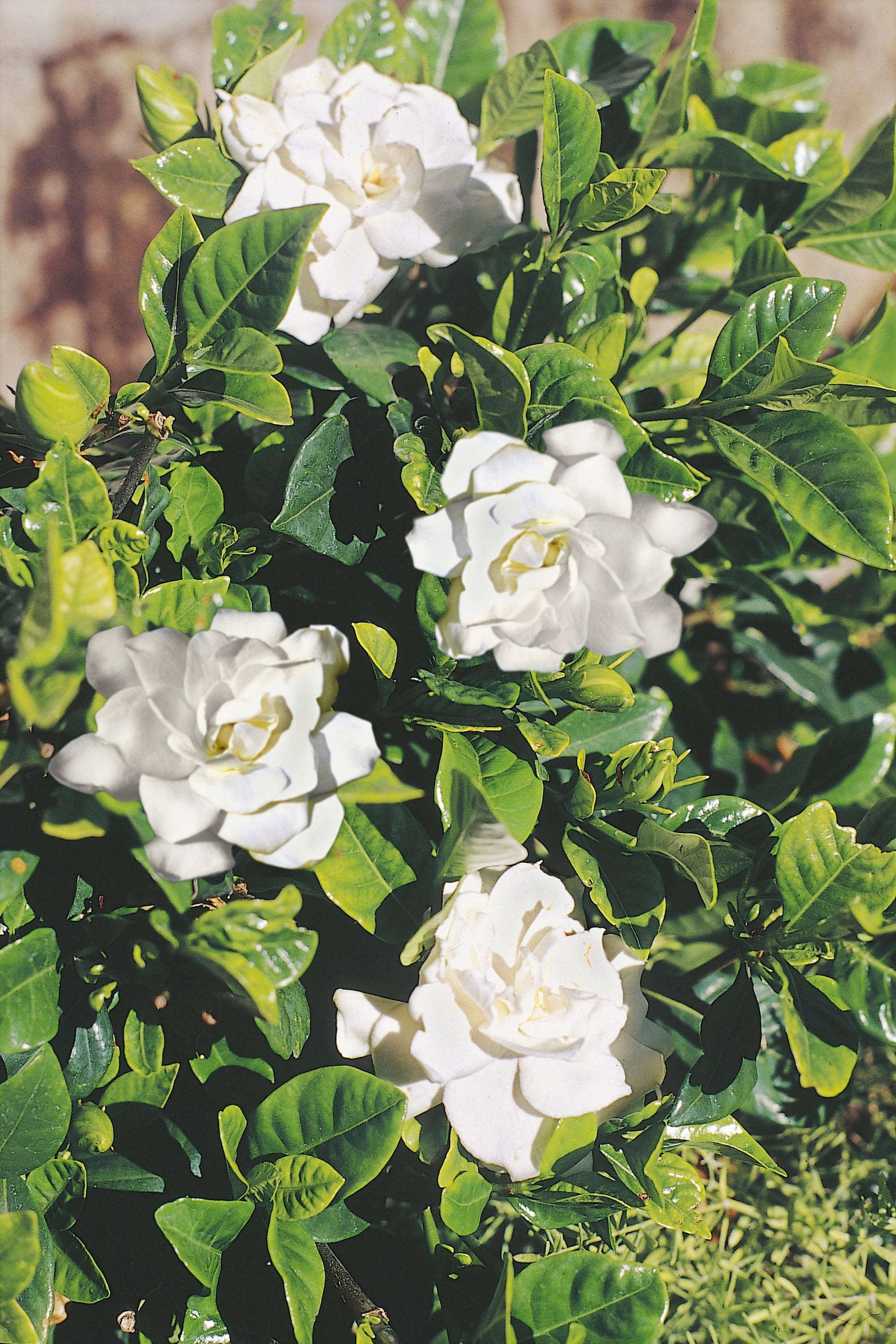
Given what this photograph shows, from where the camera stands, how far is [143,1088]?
78cm

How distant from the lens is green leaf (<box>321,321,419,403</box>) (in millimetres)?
823

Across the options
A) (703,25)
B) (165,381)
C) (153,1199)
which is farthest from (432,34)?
(153,1199)

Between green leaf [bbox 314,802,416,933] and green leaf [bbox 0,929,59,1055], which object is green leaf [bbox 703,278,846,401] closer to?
green leaf [bbox 314,802,416,933]

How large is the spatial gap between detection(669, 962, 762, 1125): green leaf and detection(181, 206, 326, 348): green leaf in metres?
0.65

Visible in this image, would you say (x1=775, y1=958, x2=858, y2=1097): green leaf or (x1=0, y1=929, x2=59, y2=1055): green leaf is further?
(x1=775, y1=958, x2=858, y2=1097): green leaf

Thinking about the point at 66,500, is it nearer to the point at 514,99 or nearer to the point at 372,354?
the point at 372,354

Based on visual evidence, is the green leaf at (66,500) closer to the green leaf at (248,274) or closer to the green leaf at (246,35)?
the green leaf at (248,274)

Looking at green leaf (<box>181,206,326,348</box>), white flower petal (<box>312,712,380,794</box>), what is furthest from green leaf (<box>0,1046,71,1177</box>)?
green leaf (<box>181,206,326,348</box>)

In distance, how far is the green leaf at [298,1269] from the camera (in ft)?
2.08

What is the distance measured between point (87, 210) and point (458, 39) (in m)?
1.18

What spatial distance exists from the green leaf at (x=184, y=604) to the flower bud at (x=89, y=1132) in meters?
0.40

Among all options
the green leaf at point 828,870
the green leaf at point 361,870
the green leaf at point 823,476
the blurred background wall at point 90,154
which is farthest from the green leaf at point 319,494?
the blurred background wall at point 90,154

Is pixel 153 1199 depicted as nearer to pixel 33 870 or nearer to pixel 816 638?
pixel 33 870

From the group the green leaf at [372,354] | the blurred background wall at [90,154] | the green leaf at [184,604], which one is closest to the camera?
the green leaf at [184,604]
